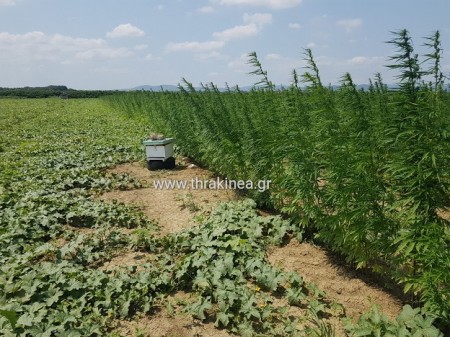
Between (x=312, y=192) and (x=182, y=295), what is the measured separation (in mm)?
2118

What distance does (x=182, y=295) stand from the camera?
431cm

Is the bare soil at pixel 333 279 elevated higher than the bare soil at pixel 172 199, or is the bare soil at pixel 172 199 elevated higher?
the bare soil at pixel 172 199

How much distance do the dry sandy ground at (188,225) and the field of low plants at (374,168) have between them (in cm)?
31

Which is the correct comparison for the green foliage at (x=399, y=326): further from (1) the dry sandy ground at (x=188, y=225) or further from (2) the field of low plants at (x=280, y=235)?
(1) the dry sandy ground at (x=188, y=225)

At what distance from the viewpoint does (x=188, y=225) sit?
21.2 feet

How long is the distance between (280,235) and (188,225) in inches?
68.8

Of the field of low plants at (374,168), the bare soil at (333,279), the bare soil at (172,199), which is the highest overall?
the field of low plants at (374,168)

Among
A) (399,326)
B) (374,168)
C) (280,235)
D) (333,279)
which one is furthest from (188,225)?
(399,326)

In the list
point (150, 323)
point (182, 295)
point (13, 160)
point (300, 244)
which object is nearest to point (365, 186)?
point (300, 244)

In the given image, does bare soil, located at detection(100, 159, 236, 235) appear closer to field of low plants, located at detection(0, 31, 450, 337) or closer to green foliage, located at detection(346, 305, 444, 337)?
field of low plants, located at detection(0, 31, 450, 337)

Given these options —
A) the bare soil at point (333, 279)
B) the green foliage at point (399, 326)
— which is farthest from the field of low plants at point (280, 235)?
the bare soil at point (333, 279)

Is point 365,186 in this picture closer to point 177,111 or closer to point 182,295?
point 182,295

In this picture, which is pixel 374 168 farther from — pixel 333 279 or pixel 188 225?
pixel 188 225

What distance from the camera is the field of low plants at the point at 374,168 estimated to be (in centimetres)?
344
